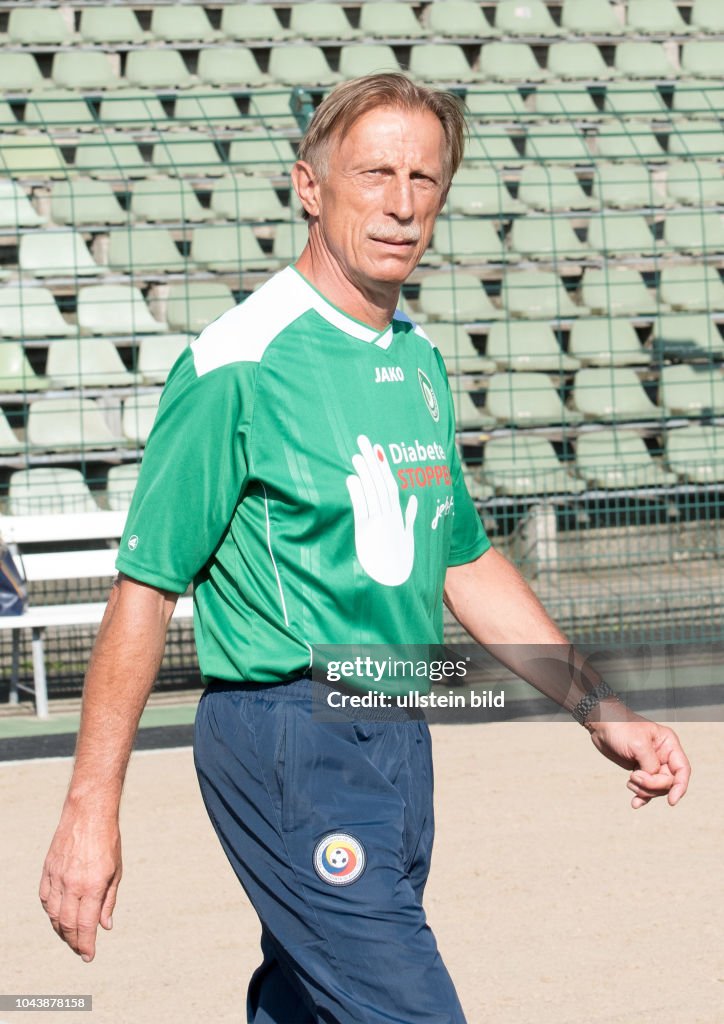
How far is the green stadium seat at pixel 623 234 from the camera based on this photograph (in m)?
10.6

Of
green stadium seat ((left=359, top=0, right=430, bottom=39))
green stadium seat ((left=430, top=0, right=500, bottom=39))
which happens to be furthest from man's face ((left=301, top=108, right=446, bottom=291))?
green stadium seat ((left=430, top=0, right=500, bottom=39))

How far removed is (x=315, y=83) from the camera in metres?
11.4

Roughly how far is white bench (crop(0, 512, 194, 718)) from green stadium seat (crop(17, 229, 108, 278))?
Result: 2.34 meters

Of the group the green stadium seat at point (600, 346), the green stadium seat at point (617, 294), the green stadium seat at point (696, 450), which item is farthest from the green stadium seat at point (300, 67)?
the green stadium seat at point (696, 450)

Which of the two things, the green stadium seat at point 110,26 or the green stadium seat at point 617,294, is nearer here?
the green stadium seat at point 617,294

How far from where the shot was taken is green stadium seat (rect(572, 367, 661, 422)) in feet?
31.7

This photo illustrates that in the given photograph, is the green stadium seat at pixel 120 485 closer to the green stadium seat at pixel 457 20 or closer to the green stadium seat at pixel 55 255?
the green stadium seat at pixel 55 255

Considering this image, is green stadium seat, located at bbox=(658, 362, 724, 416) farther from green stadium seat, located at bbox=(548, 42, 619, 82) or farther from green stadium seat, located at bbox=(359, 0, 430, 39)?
green stadium seat, located at bbox=(359, 0, 430, 39)

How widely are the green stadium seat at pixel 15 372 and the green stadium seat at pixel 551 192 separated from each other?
160 inches

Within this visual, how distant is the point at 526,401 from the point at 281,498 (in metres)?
7.52

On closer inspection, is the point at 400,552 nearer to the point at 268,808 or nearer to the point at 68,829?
the point at 268,808

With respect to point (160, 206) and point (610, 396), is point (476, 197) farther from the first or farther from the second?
point (160, 206)

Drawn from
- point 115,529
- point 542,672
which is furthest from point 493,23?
point 542,672

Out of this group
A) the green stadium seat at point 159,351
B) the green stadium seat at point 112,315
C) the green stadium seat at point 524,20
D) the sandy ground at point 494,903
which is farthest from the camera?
the green stadium seat at point 524,20
